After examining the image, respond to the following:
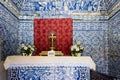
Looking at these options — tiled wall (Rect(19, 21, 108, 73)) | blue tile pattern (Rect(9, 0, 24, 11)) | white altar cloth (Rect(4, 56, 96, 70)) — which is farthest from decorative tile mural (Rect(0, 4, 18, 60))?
white altar cloth (Rect(4, 56, 96, 70))

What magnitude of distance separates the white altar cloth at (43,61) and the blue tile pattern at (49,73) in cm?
6

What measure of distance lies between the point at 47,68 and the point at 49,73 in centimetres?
10

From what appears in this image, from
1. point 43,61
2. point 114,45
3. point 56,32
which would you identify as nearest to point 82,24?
point 56,32

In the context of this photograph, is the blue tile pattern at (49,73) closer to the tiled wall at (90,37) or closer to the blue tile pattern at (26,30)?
the tiled wall at (90,37)

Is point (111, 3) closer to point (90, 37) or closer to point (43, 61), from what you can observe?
point (90, 37)

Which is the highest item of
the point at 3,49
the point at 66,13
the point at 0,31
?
the point at 66,13

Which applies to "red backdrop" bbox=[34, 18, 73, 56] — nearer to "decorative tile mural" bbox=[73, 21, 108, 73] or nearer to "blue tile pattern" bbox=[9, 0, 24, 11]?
"decorative tile mural" bbox=[73, 21, 108, 73]

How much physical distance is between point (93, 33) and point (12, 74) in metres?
3.18

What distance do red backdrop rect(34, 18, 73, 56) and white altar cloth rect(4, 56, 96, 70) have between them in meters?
2.20

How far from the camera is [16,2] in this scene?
646cm

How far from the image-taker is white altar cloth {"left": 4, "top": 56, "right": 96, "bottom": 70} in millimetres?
4715

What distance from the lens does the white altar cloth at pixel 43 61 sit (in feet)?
15.5

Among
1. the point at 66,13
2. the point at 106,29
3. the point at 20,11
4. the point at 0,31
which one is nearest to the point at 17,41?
the point at 20,11

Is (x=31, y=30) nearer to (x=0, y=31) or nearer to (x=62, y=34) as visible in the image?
(x=62, y=34)
